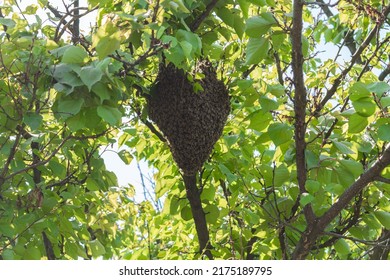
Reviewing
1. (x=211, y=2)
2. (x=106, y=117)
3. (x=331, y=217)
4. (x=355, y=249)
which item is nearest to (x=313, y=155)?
(x=331, y=217)

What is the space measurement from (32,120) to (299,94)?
1265mm

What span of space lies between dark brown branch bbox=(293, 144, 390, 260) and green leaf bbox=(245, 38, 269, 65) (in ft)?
2.49

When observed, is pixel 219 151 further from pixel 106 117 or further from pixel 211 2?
pixel 106 117

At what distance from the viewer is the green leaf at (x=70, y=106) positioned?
8.16 feet

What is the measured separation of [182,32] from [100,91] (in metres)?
0.42

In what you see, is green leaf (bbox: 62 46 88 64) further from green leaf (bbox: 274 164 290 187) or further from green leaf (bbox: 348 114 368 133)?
green leaf (bbox: 274 164 290 187)

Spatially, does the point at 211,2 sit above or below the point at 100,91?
above

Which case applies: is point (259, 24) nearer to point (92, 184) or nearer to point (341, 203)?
point (341, 203)

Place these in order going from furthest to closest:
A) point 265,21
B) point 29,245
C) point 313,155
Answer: point 29,245
point 313,155
point 265,21

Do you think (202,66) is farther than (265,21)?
Yes

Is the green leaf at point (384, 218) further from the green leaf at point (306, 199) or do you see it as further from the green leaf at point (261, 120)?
the green leaf at point (261, 120)

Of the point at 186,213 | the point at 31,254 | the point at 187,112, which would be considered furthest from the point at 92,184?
the point at 187,112

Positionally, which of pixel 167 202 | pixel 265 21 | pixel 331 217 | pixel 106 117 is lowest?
pixel 331 217

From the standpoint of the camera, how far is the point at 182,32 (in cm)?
252
